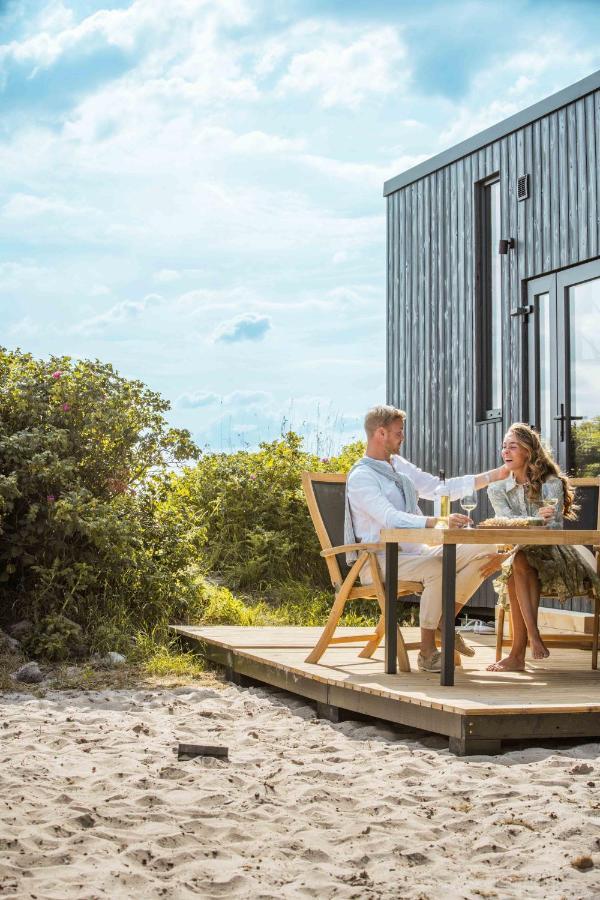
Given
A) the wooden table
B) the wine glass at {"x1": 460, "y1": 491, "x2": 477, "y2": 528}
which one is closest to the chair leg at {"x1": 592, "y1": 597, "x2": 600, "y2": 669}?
the wooden table

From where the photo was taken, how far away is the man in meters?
4.79

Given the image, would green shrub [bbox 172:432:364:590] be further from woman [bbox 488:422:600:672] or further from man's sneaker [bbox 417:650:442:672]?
man's sneaker [bbox 417:650:442:672]

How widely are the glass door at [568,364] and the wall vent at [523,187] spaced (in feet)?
2.39

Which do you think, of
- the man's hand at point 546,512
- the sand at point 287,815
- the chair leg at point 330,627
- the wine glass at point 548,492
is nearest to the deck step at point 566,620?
the wine glass at point 548,492

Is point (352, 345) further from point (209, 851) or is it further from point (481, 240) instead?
point (209, 851)

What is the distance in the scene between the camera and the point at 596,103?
763cm

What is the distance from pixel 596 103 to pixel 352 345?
4.02 meters

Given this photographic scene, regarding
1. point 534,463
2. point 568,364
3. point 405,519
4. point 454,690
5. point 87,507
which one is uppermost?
point 568,364

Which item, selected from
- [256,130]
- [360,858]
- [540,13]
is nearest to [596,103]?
[540,13]

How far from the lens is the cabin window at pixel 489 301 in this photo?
884cm

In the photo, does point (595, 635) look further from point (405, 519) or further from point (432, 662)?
point (405, 519)

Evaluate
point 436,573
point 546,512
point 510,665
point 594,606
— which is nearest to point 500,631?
point 510,665

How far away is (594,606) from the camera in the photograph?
621 centimetres

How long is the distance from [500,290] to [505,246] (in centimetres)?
37
